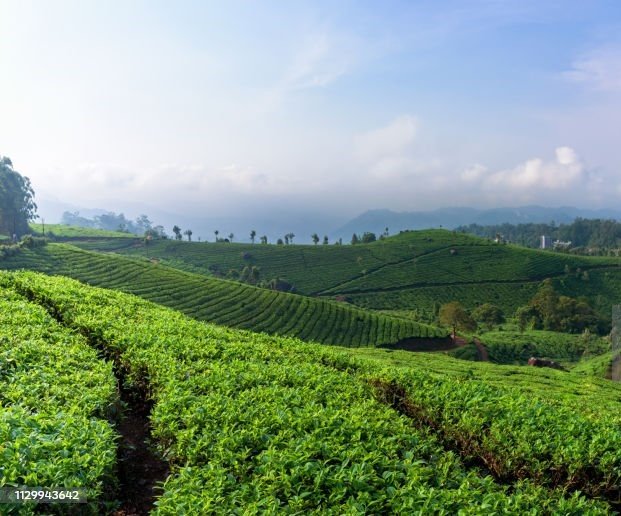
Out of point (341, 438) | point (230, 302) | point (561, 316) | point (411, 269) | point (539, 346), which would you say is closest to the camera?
point (341, 438)

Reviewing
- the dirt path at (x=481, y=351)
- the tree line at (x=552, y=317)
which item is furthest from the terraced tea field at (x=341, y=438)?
the tree line at (x=552, y=317)

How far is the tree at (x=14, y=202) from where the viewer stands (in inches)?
5630

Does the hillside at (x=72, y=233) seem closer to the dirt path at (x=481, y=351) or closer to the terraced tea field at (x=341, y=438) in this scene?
the dirt path at (x=481, y=351)

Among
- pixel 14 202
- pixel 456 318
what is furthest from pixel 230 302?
pixel 14 202

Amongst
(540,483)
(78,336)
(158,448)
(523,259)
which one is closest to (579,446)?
(540,483)

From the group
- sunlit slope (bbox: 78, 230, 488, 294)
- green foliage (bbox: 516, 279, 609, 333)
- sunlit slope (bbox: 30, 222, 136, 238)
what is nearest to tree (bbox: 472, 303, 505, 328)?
green foliage (bbox: 516, 279, 609, 333)

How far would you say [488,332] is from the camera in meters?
89.6

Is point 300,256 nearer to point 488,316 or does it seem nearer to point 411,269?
point 411,269

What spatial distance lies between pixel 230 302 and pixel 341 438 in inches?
2646

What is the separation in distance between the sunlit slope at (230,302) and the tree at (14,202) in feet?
241

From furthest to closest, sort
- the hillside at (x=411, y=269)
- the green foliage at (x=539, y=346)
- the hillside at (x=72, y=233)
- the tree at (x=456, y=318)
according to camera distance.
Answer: the hillside at (x=72, y=233), the hillside at (x=411, y=269), the tree at (x=456, y=318), the green foliage at (x=539, y=346)

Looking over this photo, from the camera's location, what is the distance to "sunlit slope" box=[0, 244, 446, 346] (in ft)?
223

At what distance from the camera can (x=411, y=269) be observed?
132875 mm

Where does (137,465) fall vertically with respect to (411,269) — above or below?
above
